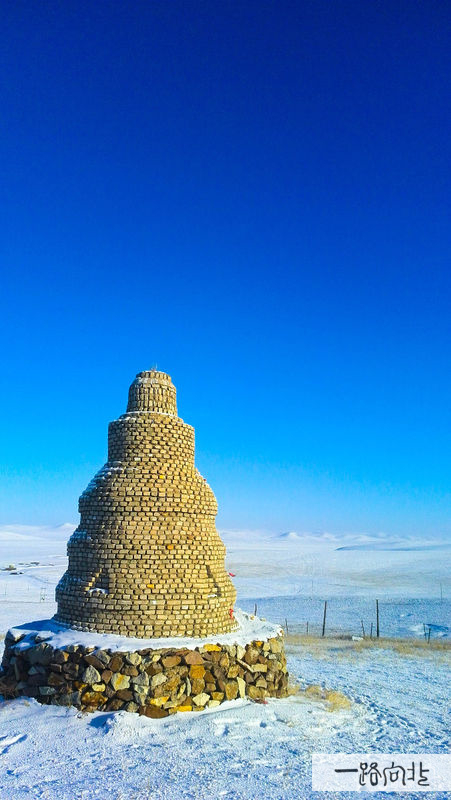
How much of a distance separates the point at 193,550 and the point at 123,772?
4.35 meters

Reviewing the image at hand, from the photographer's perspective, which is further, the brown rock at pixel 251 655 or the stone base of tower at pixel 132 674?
the brown rock at pixel 251 655

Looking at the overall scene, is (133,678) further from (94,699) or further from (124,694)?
(94,699)

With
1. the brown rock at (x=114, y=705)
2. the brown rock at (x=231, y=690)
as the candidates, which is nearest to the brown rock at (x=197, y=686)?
the brown rock at (x=231, y=690)

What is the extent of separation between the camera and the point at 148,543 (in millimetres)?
10883

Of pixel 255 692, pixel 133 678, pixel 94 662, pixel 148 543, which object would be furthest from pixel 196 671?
pixel 148 543

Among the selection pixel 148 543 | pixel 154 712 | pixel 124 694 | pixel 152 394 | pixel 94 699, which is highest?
pixel 152 394

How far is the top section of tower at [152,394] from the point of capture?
1259 centimetres

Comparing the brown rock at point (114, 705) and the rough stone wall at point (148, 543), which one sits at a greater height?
the rough stone wall at point (148, 543)

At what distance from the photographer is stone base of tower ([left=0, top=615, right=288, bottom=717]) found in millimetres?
9438

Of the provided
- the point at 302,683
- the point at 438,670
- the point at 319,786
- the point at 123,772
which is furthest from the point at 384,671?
the point at 123,772

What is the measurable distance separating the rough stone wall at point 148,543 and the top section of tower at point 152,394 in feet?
0.08

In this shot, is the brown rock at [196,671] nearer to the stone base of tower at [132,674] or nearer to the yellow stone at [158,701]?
the stone base of tower at [132,674]

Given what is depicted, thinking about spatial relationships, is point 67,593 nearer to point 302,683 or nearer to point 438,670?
point 302,683

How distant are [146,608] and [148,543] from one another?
3.99 ft
